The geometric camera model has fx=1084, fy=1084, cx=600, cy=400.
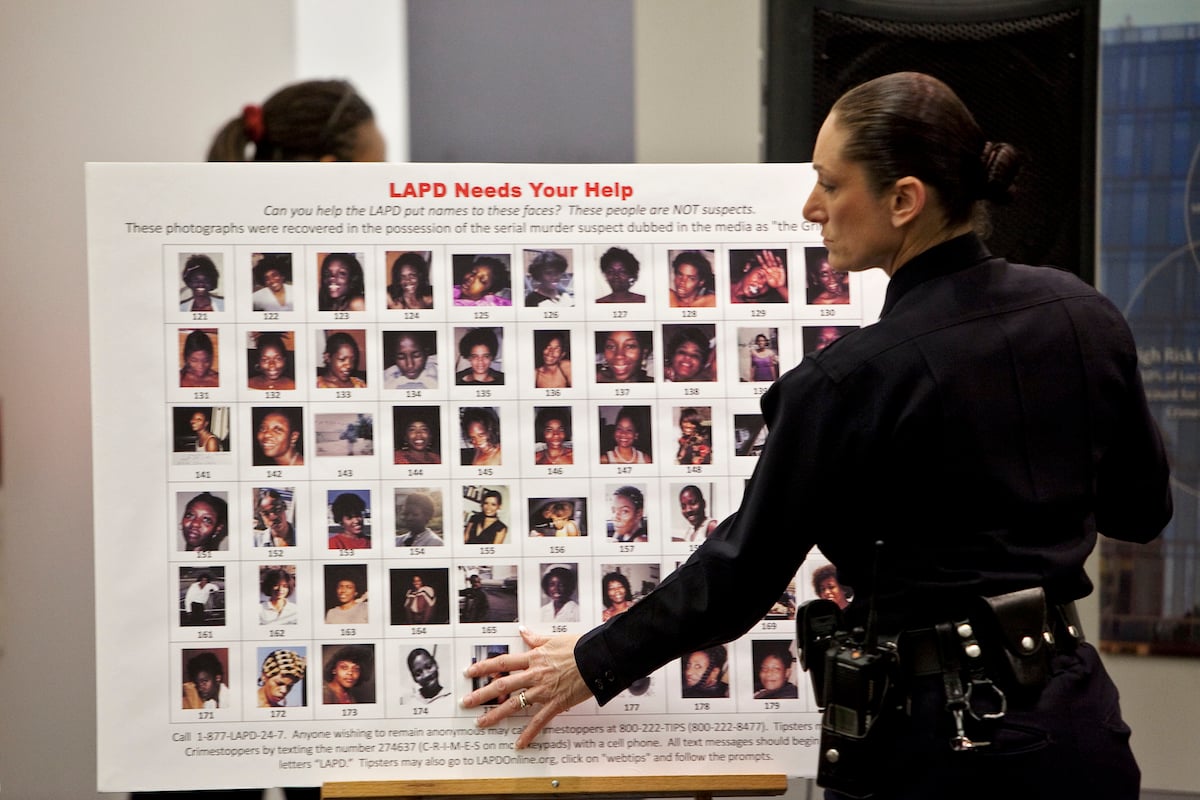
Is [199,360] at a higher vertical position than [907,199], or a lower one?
lower

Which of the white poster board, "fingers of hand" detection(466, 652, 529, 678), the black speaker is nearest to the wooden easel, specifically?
the white poster board

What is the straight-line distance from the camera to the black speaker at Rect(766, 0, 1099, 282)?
167 cm

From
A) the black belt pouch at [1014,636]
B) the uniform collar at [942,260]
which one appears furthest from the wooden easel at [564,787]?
the uniform collar at [942,260]

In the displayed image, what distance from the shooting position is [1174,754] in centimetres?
241

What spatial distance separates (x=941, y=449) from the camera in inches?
45.1

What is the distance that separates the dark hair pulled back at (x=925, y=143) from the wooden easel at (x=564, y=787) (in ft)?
2.64

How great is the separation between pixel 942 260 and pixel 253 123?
1.12m

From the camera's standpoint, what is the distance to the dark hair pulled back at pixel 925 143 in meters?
1.18

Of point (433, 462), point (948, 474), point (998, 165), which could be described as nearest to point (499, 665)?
point (433, 462)

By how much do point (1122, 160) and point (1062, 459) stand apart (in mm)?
1450

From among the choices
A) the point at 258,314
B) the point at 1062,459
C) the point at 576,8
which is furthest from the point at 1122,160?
the point at 258,314

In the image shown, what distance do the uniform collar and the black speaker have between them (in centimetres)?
51

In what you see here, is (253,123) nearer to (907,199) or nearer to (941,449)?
(907,199)

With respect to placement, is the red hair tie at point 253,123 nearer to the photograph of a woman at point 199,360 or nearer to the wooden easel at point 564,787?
the photograph of a woman at point 199,360
